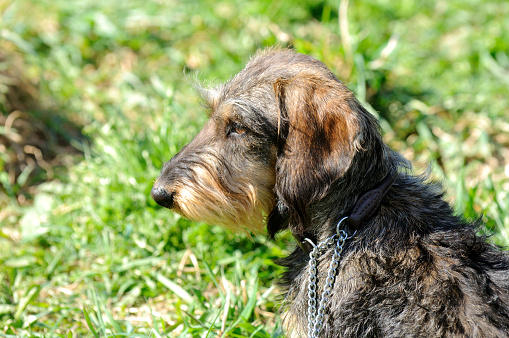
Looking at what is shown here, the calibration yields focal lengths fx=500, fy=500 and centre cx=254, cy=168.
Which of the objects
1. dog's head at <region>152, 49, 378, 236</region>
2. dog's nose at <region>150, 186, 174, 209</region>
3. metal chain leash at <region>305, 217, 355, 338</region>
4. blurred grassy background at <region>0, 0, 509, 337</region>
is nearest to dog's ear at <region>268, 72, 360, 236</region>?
dog's head at <region>152, 49, 378, 236</region>

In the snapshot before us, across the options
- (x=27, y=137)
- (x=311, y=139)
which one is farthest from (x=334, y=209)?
(x=27, y=137)

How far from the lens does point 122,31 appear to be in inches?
283

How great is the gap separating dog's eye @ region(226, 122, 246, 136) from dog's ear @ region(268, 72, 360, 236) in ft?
0.88

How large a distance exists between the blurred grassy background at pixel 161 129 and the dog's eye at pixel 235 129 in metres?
0.82

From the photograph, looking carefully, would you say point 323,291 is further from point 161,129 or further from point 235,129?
point 161,129

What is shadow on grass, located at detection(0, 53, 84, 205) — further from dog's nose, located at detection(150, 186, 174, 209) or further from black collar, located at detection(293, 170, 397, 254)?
black collar, located at detection(293, 170, 397, 254)

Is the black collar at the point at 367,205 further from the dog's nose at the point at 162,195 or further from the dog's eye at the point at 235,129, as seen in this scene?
the dog's nose at the point at 162,195

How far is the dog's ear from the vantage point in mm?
2781

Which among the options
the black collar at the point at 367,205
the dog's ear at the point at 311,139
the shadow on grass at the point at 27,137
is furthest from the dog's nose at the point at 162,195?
the shadow on grass at the point at 27,137

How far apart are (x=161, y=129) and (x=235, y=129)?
197 centimetres

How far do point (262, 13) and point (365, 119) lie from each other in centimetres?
455

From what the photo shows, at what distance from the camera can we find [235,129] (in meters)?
3.20

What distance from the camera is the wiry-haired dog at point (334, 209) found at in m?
2.73

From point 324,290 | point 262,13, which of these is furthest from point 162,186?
point 262,13
